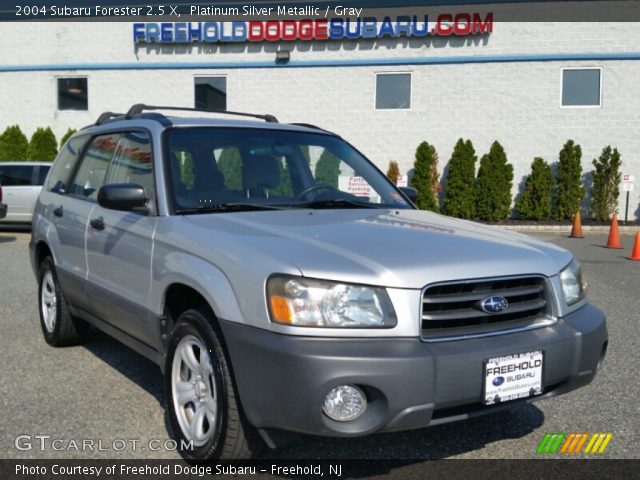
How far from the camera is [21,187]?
14.7 metres

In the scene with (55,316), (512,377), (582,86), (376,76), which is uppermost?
(376,76)

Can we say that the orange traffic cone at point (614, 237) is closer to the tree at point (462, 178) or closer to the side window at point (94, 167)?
the tree at point (462, 178)

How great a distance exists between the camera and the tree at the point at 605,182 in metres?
18.3

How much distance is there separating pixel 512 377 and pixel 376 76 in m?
17.7

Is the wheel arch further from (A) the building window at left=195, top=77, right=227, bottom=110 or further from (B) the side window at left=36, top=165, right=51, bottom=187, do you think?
(A) the building window at left=195, top=77, right=227, bottom=110

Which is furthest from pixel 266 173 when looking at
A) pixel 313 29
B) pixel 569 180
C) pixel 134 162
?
pixel 313 29

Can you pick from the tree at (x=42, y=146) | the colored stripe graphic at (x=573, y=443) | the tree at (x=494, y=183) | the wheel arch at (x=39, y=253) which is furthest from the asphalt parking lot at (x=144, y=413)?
the tree at (x=42, y=146)

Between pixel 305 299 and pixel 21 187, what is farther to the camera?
pixel 21 187

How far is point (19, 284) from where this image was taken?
8.40m

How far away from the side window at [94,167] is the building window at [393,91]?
50.8ft

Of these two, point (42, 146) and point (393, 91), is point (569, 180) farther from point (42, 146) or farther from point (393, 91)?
point (42, 146)

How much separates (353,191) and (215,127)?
973 millimetres

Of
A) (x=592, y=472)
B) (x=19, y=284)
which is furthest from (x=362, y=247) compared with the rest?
(x=19, y=284)

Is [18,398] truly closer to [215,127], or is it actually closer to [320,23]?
[215,127]
